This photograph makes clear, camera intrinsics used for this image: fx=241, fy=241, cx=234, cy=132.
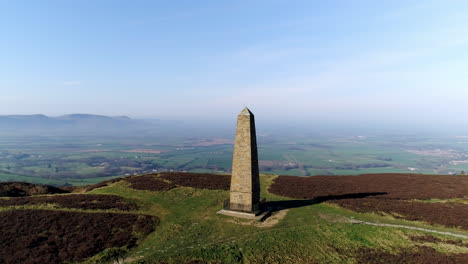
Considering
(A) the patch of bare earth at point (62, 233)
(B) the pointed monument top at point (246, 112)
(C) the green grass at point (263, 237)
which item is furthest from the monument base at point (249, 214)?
(B) the pointed monument top at point (246, 112)

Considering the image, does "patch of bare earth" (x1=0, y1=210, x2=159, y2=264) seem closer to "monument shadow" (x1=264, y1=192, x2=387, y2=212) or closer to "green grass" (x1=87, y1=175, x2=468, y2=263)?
"green grass" (x1=87, y1=175, x2=468, y2=263)

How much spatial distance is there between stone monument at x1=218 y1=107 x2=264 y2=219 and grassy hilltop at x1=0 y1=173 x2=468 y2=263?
5.06 feet

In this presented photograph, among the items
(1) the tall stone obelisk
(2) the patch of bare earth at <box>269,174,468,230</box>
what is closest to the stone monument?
(1) the tall stone obelisk

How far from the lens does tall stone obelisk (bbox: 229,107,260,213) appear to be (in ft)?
73.5

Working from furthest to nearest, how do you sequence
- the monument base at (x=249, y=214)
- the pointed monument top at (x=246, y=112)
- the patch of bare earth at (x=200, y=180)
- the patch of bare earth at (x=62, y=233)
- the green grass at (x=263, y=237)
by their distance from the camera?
1. the patch of bare earth at (x=200, y=180)
2. the pointed monument top at (x=246, y=112)
3. the monument base at (x=249, y=214)
4. the patch of bare earth at (x=62, y=233)
5. the green grass at (x=263, y=237)

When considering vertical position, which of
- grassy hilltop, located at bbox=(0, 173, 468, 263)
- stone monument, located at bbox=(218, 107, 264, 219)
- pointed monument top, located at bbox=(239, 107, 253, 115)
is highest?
pointed monument top, located at bbox=(239, 107, 253, 115)

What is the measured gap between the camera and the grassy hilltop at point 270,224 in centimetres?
1553

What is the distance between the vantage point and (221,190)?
32.4 meters

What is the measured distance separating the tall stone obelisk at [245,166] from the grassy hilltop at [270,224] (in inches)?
77.1

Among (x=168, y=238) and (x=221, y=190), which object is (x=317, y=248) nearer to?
(x=168, y=238)

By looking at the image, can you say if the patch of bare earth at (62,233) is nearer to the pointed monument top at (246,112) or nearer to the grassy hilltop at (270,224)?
the grassy hilltop at (270,224)

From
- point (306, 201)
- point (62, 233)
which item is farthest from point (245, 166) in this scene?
point (62, 233)

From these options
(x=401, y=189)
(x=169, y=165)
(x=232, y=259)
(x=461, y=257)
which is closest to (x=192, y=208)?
(x=232, y=259)

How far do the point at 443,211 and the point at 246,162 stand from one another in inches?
788
